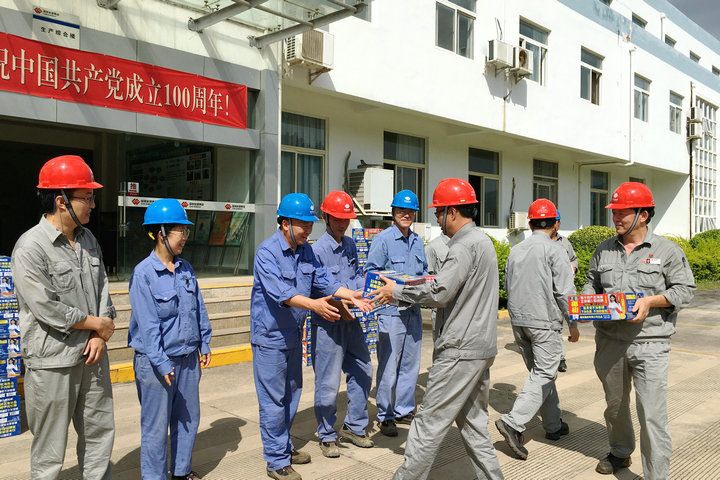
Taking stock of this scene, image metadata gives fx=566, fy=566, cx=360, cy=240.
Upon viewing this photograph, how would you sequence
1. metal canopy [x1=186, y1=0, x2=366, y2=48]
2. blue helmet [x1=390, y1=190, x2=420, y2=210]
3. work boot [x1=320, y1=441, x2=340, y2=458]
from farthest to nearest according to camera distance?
1. metal canopy [x1=186, y1=0, x2=366, y2=48]
2. blue helmet [x1=390, y1=190, x2=420, y2=210]
3. work boot [x1=320, y1=441, x2=340, y2=458]

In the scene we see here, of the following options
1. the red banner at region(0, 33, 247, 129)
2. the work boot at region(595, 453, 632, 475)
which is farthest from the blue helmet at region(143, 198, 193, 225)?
the red banner at region(0, 33, 247, 129)

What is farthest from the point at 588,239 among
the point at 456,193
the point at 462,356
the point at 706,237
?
the point at 462,356

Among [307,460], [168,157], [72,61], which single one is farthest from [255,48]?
[307,460]

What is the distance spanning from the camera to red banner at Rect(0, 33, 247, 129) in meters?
7.14

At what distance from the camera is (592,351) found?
886cm

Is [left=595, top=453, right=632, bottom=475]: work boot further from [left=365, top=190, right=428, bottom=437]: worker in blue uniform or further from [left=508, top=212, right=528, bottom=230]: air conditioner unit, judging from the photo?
[left=508, top=212, right=528, bottom=230]: air conditioner unit

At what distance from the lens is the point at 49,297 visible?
3229 mm

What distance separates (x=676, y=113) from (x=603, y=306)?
23458mm

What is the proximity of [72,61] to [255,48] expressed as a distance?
300 cm

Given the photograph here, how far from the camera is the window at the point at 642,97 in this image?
20.4 metres

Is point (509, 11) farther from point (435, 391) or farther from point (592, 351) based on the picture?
point (435, 391)

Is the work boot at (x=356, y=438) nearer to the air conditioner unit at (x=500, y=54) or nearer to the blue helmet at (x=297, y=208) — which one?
the blue helmet at (x=297, y=208)

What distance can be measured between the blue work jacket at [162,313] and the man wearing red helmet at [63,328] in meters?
0.23

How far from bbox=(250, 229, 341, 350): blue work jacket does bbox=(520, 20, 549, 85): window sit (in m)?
13.2
